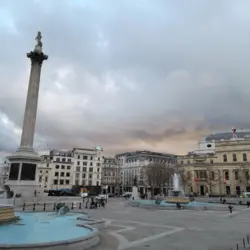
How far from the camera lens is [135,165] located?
141500 millimetres

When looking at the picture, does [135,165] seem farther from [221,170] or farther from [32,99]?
[32,99]

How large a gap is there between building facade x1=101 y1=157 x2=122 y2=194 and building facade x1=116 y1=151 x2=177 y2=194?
14.5 feet

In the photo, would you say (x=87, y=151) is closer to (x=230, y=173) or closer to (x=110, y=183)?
(x=110, y=183)

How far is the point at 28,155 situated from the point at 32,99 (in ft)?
34.1

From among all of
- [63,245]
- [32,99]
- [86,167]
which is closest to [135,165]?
[86,167]

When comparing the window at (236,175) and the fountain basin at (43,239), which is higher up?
the window at (236,175)

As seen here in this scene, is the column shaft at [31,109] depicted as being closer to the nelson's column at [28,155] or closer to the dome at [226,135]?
the nelson's column at [28,155]

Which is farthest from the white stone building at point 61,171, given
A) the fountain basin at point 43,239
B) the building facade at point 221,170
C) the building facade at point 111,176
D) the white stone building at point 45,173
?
the fountain basin at point 43,239

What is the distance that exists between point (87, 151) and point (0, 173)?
1709 inches

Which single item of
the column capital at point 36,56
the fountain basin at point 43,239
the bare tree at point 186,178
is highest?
the column capital at point 36,56

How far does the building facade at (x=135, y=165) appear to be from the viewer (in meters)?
133

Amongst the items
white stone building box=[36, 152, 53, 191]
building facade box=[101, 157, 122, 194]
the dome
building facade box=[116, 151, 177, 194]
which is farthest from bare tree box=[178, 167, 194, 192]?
white stone building box=[36, 152, 53, 191]

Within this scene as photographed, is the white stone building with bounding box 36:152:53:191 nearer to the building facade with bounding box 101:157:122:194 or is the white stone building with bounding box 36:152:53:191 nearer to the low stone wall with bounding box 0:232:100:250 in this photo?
the building facade with bounding box 101:157:122:194

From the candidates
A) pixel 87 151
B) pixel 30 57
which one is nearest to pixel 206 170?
pixel 87 151
